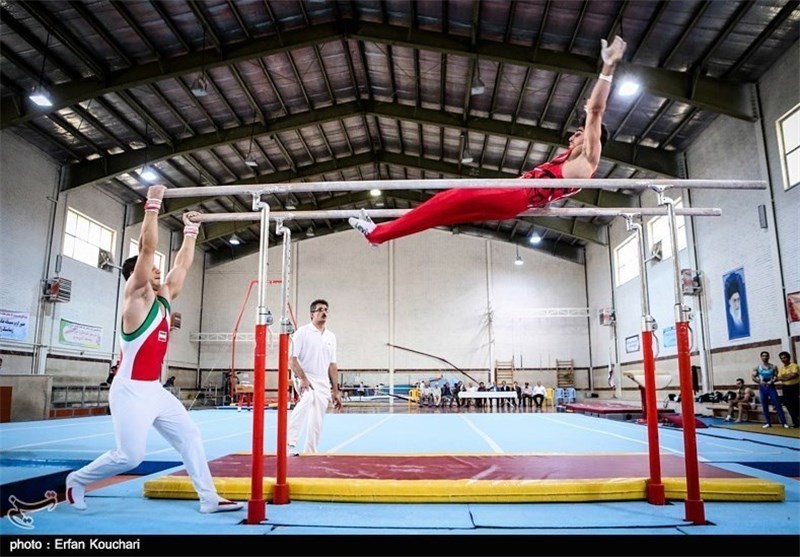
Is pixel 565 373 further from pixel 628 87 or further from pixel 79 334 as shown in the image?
pixel 79 334

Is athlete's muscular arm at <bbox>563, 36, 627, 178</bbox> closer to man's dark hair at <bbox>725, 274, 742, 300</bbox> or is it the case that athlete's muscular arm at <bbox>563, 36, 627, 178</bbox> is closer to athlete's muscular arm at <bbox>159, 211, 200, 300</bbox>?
athlete's muscular arm at <bbox>159, 211, 200, 300</bbox>

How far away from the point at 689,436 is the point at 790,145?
1165 cm

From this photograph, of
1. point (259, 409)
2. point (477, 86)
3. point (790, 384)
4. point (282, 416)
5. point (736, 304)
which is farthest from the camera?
point (736, 304)

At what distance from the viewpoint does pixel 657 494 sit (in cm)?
403

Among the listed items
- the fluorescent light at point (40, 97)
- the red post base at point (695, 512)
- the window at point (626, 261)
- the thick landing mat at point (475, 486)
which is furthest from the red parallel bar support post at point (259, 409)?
the window at point (626, 261)

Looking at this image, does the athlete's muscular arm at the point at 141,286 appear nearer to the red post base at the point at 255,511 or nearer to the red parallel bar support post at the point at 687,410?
the red post base at the point at 255,511

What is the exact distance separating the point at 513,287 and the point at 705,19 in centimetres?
1773

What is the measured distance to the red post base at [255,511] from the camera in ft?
11.5

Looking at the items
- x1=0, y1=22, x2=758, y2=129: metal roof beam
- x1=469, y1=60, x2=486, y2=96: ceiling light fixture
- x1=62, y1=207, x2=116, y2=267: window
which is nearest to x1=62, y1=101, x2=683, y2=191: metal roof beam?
x1=62, y1=207, x2=116, y2=267: window

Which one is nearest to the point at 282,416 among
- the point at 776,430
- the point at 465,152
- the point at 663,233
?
the point at 776,430

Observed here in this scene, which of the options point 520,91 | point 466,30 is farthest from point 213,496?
point 520,91

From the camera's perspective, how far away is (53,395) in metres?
17.4

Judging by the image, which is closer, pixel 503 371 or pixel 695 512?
pixel 695 512

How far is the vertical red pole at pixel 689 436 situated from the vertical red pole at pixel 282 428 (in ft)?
9.23
